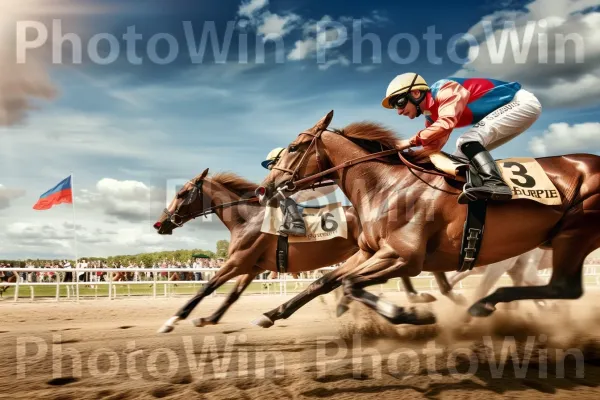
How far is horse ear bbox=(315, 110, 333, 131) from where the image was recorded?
5.13 meters

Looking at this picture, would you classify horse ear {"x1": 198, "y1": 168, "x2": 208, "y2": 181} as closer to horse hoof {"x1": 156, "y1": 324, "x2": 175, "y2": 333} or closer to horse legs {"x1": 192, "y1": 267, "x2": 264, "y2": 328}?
horse legs {"x1": 192, "y1": 267, "x2": 264, "y2": 328}

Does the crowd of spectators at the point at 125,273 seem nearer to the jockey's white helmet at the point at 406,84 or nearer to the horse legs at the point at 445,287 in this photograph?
the horse legs at the point at 445,287

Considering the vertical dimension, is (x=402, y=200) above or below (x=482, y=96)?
below

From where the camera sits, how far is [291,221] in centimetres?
691

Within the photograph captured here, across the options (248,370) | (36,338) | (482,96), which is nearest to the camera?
(248,370)

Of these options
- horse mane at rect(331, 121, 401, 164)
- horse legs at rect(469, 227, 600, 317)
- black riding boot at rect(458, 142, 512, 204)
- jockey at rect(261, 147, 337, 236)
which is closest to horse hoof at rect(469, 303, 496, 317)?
horse legs at rect(469, 227, 600, 317)

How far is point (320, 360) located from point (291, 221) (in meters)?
2.64

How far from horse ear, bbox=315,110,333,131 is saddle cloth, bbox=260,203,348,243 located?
2.10m

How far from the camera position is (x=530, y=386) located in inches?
144

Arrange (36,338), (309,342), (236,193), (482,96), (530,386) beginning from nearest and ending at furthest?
(530,386) → (482,96) → (309,342) → (36,338) → (236,193)

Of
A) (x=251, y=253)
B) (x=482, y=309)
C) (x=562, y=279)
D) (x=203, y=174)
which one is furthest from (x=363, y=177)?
(x=203, y=174)

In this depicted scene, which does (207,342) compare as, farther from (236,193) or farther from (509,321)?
(509,321)

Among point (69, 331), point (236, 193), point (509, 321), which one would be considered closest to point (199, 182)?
point (236, 193)

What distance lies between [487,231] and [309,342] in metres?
2.57
